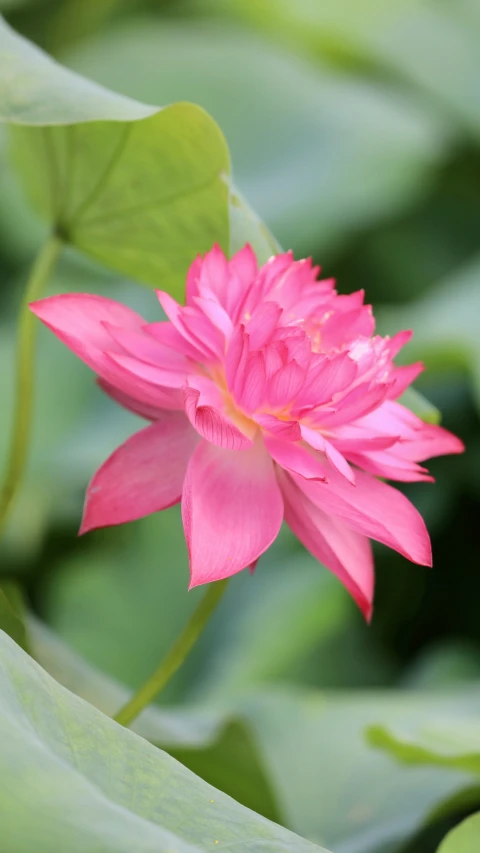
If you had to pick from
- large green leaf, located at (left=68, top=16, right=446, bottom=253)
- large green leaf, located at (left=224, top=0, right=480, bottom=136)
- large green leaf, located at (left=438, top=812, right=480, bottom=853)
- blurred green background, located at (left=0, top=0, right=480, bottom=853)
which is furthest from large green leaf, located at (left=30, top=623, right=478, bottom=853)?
large green leaf, located at (left=224, top=0, right=480, bottom=136)

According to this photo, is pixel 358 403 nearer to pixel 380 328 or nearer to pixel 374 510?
pixel 374 510

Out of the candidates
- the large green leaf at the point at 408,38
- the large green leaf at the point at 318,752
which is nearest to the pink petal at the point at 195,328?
the large green leaf at the point at 318,752

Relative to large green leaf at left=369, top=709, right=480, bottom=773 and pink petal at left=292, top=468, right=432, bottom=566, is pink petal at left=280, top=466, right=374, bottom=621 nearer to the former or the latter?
pink petal at left=292, top=468, right=432, bottom=566

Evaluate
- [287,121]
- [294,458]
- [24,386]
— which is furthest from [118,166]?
[287,121]

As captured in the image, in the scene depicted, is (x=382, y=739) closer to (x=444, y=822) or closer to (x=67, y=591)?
(x=444, y=822)

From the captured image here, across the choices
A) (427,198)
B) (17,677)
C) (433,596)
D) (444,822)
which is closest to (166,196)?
(17,677)

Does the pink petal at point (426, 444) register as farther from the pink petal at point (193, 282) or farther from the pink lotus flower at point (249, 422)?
the pink petal at point (193, 282)
